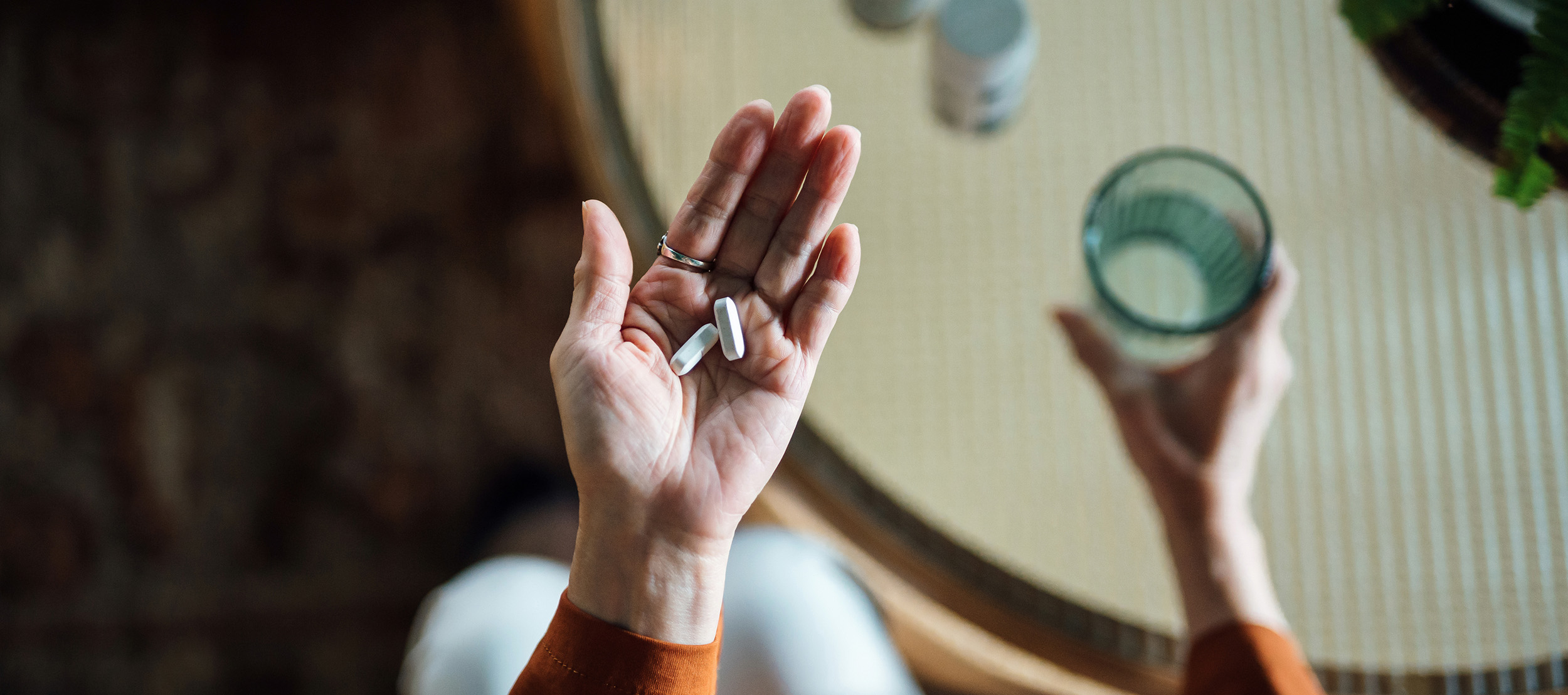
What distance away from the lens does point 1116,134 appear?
30.4 inches

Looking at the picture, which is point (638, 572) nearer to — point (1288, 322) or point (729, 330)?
point (729, 330)

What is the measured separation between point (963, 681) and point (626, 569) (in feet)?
1.29

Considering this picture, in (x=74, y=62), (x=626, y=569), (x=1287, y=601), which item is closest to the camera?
(x=626, y=569)

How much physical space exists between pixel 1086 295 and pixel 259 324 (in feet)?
3.73

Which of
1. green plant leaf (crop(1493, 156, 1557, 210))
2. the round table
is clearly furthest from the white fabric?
green plant leaf (crop(1493, 156, 1557, 210))

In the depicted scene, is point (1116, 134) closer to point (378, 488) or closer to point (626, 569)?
point (626, 569)

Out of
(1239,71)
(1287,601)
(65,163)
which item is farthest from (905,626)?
(65,163)

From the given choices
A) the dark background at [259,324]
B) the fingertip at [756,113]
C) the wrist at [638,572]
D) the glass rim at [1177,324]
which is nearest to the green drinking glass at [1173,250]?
the glass rim at [1177,324]

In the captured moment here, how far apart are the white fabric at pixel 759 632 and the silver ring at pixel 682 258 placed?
31 centimetres

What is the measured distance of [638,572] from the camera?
566 mm

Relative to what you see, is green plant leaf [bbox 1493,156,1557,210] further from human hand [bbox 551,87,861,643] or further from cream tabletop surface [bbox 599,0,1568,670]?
human hand [bbox 551,87,861,643]

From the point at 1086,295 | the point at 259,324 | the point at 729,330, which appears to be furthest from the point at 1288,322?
the point at 259,324

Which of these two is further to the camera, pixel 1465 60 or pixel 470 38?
pixel 470 38

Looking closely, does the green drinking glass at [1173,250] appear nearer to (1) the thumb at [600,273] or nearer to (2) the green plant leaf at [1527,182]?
(2) the green plant leaf at [1527,182]
